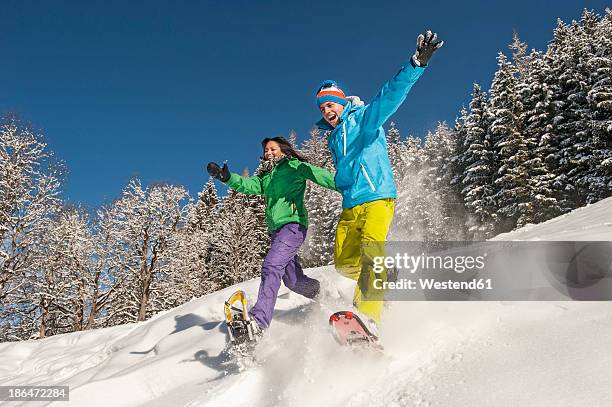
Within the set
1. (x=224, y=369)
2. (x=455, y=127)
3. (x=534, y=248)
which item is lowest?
(x=224, y=369)

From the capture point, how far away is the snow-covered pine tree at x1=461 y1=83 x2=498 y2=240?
83.7 ft

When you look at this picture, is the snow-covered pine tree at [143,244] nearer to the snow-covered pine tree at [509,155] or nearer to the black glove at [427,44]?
the snow-covered pine tree at [509,155]

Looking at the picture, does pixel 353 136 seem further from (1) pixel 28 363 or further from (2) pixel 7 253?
(2) pixel 7 253

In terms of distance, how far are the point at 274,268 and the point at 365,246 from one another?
1.05 meters

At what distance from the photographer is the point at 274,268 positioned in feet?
13.2

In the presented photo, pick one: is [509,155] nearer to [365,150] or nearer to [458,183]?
[458,183]

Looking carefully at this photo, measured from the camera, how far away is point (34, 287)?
63.1 feet

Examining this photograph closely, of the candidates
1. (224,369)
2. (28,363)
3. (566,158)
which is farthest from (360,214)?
(566,158)

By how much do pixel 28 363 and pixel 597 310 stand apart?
26.2 ft

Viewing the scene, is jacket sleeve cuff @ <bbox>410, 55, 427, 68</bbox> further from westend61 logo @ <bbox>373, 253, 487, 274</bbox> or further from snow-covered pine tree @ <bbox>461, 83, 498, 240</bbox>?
snow-covered pine tree @ <bbox>461, 83, 498, 240</bbox>

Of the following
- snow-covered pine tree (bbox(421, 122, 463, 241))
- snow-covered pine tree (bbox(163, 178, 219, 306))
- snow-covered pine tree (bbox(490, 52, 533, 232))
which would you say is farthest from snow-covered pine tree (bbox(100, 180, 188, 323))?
snow-covered pine tree (bbox(490, 52, 533, 232))

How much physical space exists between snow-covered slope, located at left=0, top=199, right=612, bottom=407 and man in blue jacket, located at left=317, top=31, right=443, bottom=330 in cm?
44

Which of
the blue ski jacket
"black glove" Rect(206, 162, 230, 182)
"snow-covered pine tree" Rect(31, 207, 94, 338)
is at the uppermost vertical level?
"snow-covered pine tree" Rect(31, 207, 94, 338)

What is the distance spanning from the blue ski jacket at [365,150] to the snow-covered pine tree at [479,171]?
23149mm
